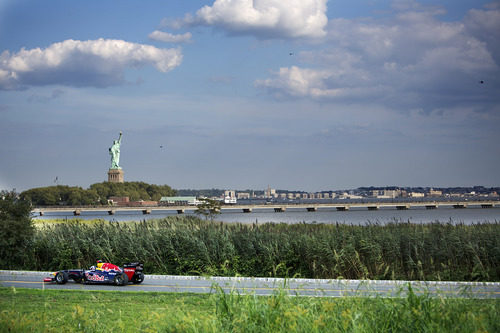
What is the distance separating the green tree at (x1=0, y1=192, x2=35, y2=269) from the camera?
22.8 metres

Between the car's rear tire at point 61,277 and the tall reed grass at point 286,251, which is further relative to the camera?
the tall reed grass at point 286,251

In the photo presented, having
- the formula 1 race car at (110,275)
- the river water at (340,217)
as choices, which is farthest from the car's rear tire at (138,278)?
the river water at (340,217)

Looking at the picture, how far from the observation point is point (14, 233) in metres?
22.8

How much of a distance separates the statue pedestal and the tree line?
4.28 metres

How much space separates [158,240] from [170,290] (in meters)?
6.28

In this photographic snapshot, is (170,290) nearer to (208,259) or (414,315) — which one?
(208,259)

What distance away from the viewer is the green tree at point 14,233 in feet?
74.8

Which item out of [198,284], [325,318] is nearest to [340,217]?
[198,284]

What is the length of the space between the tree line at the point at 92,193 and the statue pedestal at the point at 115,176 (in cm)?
428

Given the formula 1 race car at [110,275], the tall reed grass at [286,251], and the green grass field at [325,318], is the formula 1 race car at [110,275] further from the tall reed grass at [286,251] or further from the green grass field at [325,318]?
the green grass field at [325,318]

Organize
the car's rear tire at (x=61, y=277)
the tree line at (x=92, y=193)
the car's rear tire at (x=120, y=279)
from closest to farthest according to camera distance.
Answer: the car's rear tire at (x=120, y=279) < the car's rear tire at (x=61, y=277) < the tree line at (x=92, y=193)

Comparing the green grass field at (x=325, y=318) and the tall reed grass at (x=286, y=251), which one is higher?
the green grass field at (x=325, y=318)

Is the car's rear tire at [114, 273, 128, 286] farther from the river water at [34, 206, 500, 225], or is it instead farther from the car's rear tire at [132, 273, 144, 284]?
the river water at [34, 206, 500, 225]

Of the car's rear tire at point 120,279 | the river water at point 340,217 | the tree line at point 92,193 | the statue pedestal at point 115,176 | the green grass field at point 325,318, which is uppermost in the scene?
the statue pedestal at point 115,176
